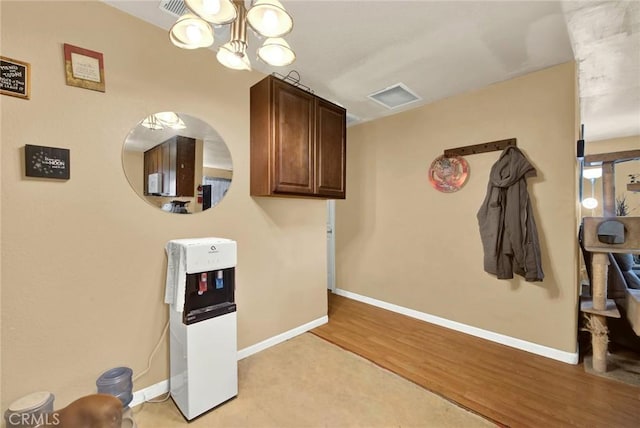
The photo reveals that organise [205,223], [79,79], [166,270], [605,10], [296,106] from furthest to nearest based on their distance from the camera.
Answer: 1. [296,106]
2. [205,223]
3. [166,270]
4. [605,10]
5. [79,79]

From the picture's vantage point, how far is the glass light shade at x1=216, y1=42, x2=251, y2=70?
1.33 metres

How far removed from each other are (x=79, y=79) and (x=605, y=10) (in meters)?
3.25

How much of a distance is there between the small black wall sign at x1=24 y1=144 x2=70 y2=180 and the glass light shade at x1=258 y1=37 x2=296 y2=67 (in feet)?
4.15

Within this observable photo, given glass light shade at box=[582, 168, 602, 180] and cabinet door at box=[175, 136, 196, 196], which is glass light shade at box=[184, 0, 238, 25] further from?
glass light shade at box=[582, 168, 602, 180]

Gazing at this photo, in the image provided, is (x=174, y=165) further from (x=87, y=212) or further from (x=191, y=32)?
(x=191, y=32)

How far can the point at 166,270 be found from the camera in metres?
1.91

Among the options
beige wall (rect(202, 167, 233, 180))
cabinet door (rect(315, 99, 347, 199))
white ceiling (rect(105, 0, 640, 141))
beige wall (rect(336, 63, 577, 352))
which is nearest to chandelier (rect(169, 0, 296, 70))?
white ceiling (rect(105, 0, 640, 141))

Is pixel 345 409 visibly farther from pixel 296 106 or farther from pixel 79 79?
pixel 79 79

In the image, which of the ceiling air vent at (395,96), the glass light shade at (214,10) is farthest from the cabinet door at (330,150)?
the glass light shade at (214,10)

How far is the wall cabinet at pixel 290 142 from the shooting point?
2.20m

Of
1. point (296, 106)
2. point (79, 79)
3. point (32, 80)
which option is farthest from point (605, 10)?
point (32, 80)

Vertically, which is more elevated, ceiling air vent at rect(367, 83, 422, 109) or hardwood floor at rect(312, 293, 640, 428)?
ceiling air vent at rect(367, 83, 422, 109)

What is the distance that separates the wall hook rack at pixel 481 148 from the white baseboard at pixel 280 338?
2.34m

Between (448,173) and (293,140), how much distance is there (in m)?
1.80
